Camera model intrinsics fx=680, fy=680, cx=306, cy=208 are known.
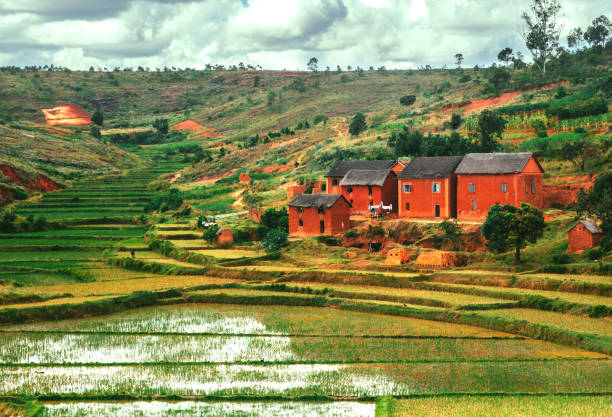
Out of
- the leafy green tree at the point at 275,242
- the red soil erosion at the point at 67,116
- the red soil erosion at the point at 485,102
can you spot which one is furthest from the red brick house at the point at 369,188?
the red soil erosion at the point at 67,116

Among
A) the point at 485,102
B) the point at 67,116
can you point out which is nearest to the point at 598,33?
the point at 485,102

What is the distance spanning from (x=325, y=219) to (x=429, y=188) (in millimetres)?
7751

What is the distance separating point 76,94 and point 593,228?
12612 cm

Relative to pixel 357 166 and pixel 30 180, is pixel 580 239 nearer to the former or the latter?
pixel 357 166

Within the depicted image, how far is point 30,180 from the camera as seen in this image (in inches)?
2763

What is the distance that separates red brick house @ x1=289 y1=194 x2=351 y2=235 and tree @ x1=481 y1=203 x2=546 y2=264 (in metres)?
12.4

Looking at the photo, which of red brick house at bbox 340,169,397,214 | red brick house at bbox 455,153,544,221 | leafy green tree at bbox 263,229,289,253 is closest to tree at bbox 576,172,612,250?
red brick house at bbox 455,153,544,221

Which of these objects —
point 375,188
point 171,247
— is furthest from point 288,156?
point 171,247

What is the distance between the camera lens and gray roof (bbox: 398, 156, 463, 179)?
1895 inches

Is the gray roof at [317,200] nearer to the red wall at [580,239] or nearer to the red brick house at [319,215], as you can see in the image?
the red brick house at [319,215]

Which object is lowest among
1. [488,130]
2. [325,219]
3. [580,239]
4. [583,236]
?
[580,239]

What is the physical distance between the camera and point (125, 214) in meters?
62.5

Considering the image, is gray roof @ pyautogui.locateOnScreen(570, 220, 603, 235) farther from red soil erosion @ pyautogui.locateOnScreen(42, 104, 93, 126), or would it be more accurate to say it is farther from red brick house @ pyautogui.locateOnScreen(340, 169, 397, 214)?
red soil erosion @ pyautogui.locateOnScreen(42, 104, 93, 126)

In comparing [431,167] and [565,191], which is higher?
[431,167]
